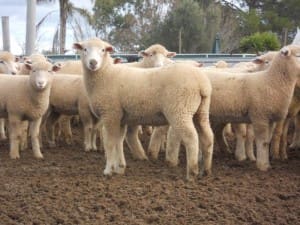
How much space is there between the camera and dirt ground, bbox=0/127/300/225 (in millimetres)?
5938

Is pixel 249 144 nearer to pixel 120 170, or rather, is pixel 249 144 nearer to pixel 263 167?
pixel 263 167

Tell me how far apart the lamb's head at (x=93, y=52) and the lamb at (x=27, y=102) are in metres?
1.31

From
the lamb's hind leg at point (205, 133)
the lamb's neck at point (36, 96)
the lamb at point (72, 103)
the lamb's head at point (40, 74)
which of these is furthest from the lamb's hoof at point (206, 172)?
the lamb at point (72, 103)

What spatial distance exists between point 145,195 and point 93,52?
237cm

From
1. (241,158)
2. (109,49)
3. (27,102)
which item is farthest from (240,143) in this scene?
(27,102)

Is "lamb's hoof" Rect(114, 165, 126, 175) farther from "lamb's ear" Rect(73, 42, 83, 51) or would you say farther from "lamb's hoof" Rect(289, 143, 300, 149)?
"lamb's hoof" Rect(289, 143, 300, 149)

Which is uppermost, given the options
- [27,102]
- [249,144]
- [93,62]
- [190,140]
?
[93,62]

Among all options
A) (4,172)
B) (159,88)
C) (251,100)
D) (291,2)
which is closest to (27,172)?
(4,172)

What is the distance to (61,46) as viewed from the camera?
2605 centimetres

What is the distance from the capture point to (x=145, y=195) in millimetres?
6668

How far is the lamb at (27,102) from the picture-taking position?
9547 mm

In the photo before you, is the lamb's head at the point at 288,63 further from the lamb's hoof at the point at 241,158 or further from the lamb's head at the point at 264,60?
the lamb's hoof at the point at 241,158

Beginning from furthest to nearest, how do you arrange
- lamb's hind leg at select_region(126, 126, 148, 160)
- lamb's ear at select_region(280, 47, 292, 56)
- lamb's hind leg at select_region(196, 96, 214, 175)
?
lamb's hind leg at select_region(126, 126, 148, 160) → lamb's ear at select_region(280, 47, 292, 56) → lamb's hind leg at select_region(196, 96, 214, 175)

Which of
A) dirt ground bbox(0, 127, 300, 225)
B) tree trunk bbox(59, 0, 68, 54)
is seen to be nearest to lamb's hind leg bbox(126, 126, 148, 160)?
dirt ground bbox(0, 127, 300, 225)
